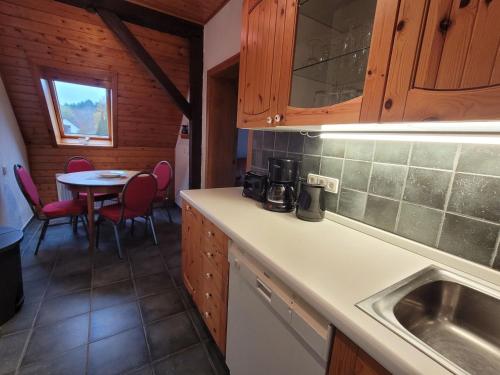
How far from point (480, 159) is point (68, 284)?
272 centimetres

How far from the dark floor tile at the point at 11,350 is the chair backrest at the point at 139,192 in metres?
1.23

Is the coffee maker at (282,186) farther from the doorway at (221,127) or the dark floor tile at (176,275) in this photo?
the doorway at (221,127)

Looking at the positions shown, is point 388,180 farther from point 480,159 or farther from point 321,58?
point 321,58

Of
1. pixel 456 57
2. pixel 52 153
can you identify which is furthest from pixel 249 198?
pixel 52 153

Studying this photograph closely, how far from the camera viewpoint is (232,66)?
2.32 m

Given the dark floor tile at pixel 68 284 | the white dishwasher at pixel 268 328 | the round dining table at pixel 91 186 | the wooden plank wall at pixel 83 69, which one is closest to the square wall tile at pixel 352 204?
the white dishwasher at pixel 268 328

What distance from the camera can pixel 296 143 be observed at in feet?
4.95

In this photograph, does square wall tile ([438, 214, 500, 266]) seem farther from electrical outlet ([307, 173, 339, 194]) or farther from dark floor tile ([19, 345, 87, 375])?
dark floor tile ([19, 345, 87, 375])

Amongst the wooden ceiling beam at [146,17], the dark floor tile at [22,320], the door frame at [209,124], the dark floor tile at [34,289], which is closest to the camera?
the dark floor tile at [22,320]

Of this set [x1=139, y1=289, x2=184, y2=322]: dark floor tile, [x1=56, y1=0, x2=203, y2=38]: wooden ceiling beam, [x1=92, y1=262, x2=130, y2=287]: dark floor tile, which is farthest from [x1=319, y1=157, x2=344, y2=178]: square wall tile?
[x1=56, y1=0, x2=203, y2=38]: wooden ceiling beam

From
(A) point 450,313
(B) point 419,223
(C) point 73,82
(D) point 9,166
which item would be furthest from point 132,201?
(A) point 450,313

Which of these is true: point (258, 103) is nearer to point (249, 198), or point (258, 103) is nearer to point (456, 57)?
point (249, 198)

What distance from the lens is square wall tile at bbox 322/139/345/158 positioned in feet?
4.03

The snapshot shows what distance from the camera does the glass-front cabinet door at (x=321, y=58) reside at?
88 centimetres
